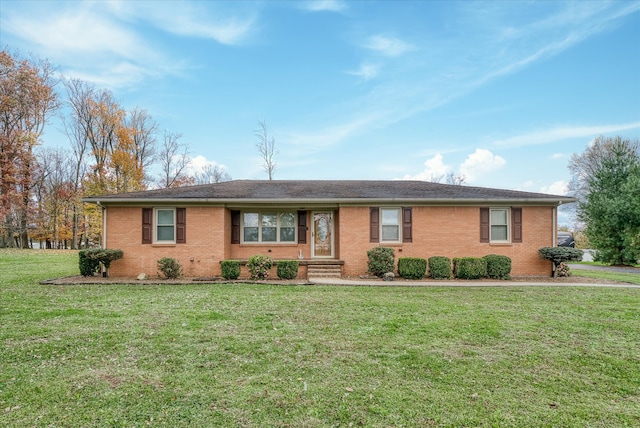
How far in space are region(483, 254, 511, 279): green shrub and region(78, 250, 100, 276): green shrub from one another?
14.2m

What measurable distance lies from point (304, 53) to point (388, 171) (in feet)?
61.1

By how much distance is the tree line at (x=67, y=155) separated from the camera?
934 inches

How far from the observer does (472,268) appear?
40.4ft

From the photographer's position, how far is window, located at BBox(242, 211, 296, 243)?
14227mm

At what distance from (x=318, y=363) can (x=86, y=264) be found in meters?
11.4

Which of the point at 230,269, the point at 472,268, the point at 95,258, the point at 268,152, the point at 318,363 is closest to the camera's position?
the point at 318,363

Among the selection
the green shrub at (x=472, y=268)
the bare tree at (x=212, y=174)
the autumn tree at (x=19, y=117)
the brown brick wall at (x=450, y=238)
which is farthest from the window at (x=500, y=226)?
the bare tree at (x=212, y=174)

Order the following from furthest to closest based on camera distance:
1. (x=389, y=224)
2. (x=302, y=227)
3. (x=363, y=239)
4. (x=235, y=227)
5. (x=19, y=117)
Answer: (x=19, y=117) < (x=302, y=227) < (x=235, y=227) < (x=389, y=224) < (x=363, y=239)

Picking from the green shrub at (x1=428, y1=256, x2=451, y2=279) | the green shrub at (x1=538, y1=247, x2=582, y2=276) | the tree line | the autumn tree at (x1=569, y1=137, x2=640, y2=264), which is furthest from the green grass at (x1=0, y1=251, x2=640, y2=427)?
the tree line

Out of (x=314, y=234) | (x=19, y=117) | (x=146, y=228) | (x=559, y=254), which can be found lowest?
(x=559, y=254)

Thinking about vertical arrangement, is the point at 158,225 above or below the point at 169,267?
above

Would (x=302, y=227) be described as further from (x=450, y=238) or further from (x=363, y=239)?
(x=450, y=238)

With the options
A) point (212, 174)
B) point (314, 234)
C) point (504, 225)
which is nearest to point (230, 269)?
point (314, 234)

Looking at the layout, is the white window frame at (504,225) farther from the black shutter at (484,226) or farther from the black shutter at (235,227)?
the black shutter at (235,227)
